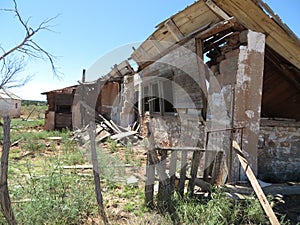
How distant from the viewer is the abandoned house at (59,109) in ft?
39.9

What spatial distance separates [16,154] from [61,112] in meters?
5.94

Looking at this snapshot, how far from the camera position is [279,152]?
431 centimetres

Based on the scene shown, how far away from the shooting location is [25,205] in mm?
→ 2906

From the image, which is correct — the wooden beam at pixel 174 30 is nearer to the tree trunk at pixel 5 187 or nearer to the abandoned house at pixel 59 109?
the tree trunk at pixel 5 187

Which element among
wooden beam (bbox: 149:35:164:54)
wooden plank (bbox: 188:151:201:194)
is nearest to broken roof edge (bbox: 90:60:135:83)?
wooden beam (bbox: 149:35:164:54)

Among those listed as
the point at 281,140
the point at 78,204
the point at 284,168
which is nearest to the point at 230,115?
the point at 281,140

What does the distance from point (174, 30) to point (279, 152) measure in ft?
9.74

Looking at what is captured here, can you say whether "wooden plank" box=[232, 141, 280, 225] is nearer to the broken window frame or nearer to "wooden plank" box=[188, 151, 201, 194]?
"wooden plank" box=[188, 151, 201, 194]

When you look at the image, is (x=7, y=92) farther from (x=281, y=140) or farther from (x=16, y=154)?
(x=16, y=154)

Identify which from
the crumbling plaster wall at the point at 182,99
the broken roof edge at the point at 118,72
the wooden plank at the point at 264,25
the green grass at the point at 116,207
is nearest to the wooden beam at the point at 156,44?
the crumbling plaster wall at the point at 182,99

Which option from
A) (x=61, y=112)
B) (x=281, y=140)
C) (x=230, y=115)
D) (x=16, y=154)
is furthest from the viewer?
(x=61, y=112)

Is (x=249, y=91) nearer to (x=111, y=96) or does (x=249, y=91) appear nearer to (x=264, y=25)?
(x=264, y=25)

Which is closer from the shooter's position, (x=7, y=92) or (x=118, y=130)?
(x=7, y=92)

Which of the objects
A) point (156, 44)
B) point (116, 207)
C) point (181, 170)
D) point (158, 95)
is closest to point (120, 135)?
point (158, 95)
